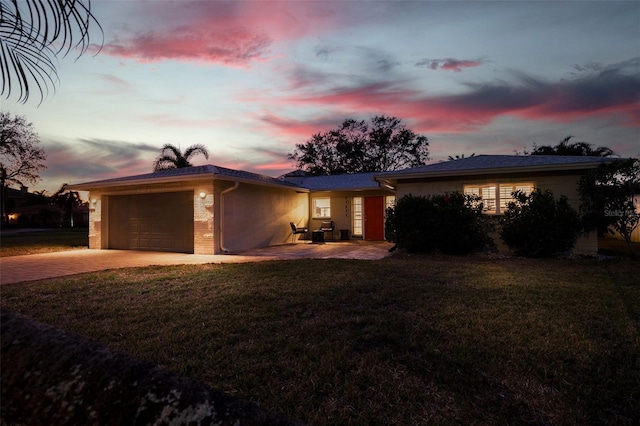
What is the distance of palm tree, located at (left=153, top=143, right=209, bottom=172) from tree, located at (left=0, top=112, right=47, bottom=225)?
17918mm

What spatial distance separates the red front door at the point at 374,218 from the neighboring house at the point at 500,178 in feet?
13.2

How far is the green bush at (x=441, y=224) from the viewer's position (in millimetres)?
10664

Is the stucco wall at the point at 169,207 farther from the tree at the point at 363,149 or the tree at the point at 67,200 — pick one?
the tree at the point at 67,200

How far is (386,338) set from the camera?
149 inches

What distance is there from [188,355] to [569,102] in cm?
1607

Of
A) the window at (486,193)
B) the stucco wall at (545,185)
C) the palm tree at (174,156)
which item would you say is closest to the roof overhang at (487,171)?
the stucco wall at (545,185)

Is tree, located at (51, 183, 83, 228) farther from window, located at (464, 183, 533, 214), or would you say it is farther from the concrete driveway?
window, located at (464, 183, 533, 214)

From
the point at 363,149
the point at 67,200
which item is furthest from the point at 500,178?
the point at 67,200

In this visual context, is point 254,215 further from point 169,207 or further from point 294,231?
point 169,207

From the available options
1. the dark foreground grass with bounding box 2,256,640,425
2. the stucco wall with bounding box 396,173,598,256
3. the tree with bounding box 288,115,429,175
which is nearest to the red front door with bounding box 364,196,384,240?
the stucco wall with bounding box 396,173,598,256

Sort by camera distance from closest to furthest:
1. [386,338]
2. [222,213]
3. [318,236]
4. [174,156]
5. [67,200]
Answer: [386,338] < [222,213] < [318,236] < [174,156] < [67,200]

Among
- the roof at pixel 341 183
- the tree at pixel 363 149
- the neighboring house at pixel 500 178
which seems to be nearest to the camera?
→ the neighboring house at pixel 500 178

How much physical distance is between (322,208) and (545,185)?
10.0m

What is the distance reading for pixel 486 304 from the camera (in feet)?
16.6
